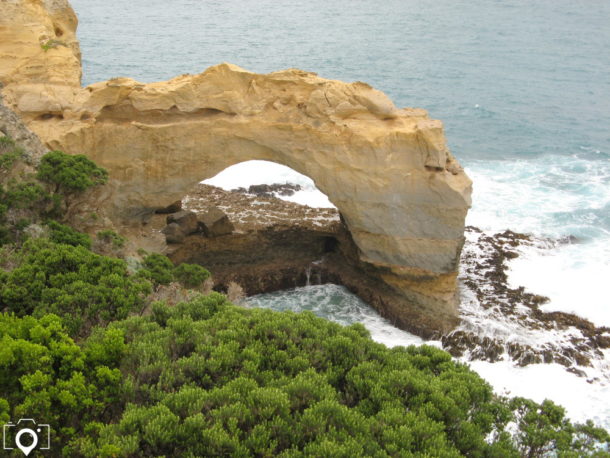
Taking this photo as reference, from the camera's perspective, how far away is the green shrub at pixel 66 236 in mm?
13852

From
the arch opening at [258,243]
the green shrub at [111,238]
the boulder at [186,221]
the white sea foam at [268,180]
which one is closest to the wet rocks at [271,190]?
the white sea foam at [268,180]

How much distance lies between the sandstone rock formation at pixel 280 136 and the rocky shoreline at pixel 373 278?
5.12 ft

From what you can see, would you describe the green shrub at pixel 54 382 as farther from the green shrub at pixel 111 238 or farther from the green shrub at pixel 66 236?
the green shrub at pixel 111 238

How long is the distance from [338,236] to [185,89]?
8.48 meters

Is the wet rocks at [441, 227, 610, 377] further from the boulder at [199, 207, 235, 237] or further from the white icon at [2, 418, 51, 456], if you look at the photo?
the white icon at [2, 418, 51, 456]

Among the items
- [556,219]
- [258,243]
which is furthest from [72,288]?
[556,219]

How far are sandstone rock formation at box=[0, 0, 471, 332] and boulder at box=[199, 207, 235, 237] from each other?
2.14m

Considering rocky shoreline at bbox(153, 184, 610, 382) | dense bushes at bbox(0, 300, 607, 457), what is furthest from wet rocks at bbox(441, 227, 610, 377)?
dense bushes at bbox(0, 300, 607, 457)

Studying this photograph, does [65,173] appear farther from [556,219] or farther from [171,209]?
[556,219]

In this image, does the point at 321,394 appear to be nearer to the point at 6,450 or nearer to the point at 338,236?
the point at 6,450

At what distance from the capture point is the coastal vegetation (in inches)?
287

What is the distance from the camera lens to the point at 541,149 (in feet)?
123

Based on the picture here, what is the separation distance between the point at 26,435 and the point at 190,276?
892 centimetres

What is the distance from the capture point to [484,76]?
163 feet
